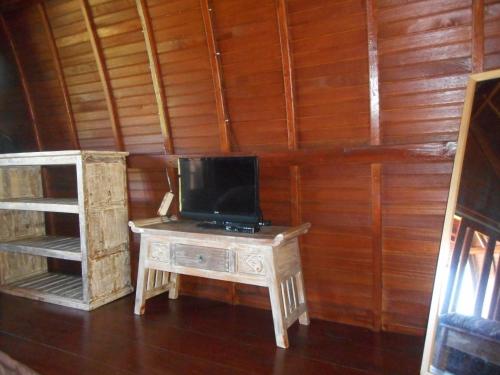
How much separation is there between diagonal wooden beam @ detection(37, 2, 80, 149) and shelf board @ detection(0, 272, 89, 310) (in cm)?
145

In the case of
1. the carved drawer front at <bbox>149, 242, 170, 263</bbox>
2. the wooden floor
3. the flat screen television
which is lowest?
the wooden floor

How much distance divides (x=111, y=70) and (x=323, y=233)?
2.47 meters

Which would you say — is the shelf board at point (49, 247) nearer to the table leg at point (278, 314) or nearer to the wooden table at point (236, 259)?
the wooden table at point (236, 259)

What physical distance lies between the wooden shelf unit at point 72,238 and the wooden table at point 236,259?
0.51 meters

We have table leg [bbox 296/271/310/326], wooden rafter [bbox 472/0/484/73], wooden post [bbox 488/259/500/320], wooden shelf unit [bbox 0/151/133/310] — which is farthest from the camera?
wooden shelf unit [bbox 0/151/133/310]

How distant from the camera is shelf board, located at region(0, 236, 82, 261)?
3385mm

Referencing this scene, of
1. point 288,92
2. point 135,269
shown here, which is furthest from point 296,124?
point 135,269

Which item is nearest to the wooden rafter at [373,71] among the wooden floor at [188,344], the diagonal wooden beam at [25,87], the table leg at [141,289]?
the wooden floor at [188,344]

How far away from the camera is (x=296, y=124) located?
2938 millimetres

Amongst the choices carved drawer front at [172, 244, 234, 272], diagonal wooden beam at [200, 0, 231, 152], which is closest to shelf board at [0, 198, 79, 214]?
carved drawer front at [172, 244, 234, 272]

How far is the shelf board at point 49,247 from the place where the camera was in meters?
3.38

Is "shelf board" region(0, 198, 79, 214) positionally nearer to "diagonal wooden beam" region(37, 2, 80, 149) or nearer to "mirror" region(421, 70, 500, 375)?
"diagonal wooden beam" region(37, 2, 80, 149)

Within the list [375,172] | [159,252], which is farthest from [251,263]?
[375,172]

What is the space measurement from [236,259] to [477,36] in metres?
2.06
